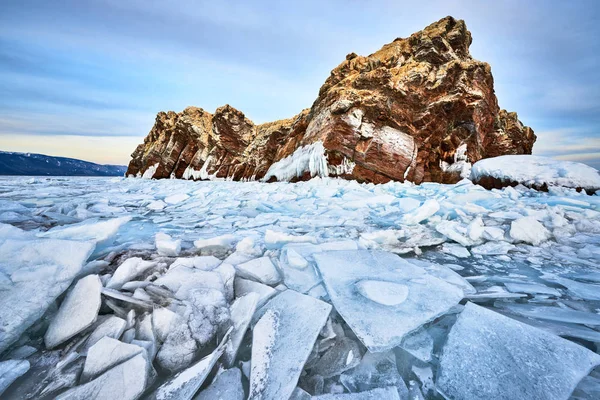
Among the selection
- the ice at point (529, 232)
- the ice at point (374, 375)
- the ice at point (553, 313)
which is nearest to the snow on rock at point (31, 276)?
the ice at point (374, 375)

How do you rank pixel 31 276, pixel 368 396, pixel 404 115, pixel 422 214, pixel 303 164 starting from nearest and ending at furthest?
pixel 368 396 → pixel 31 276 → pixel 422 214 → pixel 404 115 → pixel 303 164

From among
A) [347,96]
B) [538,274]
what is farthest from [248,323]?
[347,96]

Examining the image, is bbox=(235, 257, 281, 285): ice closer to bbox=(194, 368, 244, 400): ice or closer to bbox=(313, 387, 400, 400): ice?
bbox=(194, 368, 244, 400): ice

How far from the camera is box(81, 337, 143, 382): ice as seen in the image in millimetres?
830

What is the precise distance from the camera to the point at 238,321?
1.08 metres

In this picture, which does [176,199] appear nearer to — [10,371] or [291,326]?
[10,371]

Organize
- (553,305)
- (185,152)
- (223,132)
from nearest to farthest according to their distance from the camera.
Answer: (553,305) < (223,132) < (185,152)

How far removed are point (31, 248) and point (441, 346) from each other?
207 cm

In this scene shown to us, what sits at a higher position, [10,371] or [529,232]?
[529,232]

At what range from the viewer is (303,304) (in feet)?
3.91

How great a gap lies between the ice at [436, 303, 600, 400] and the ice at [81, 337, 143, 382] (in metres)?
1.13

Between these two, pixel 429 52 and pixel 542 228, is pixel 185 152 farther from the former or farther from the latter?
→ pixel 542 228

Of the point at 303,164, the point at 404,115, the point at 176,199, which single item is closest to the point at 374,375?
the point at 176,199

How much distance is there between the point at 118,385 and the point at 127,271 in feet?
2.25
